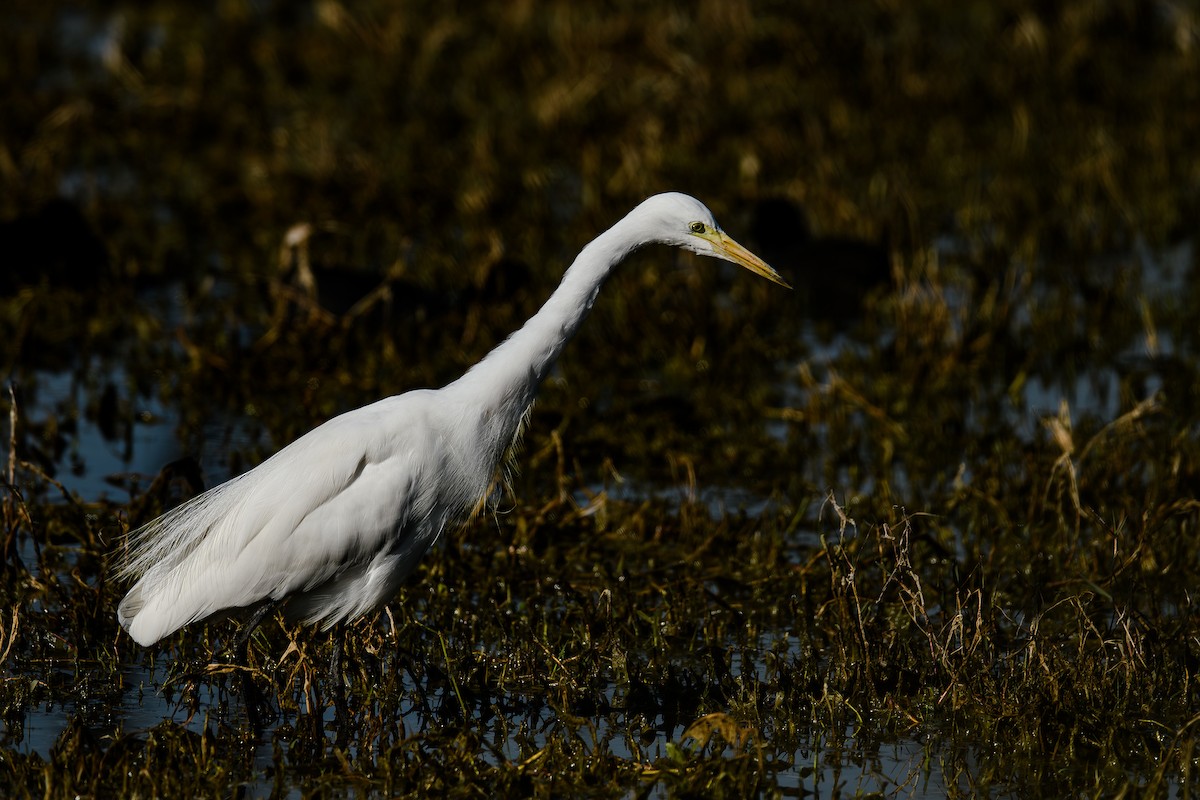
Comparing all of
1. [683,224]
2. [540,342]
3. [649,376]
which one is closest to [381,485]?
[540,342]

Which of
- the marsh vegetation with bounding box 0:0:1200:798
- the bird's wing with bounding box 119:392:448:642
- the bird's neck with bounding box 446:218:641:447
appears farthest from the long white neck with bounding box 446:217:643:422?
the marsh vegetation with bounding box 0:0:1200:798

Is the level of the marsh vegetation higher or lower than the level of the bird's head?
lower

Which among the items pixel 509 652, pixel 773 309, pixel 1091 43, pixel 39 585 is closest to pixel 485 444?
pixel 509 652

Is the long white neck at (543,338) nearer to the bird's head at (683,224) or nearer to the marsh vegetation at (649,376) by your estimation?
the bird's head at (683,224)

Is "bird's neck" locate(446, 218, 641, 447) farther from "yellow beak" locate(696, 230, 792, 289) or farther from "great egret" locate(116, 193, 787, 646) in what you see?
"yellow beak" locate(696, 230, 792, 289)

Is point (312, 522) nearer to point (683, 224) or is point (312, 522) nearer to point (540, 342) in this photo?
point (540, 342)

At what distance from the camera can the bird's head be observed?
191 inches

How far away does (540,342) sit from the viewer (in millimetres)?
4918

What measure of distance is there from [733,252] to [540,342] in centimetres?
59

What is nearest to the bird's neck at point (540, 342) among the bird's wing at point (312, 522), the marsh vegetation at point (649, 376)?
the bird's wing at point (312, 522)

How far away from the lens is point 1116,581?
5.98 meters

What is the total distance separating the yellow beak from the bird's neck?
0.70 feet

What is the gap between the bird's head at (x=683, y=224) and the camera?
486 cm

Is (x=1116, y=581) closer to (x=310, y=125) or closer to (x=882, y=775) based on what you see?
(x=882, y=775)
